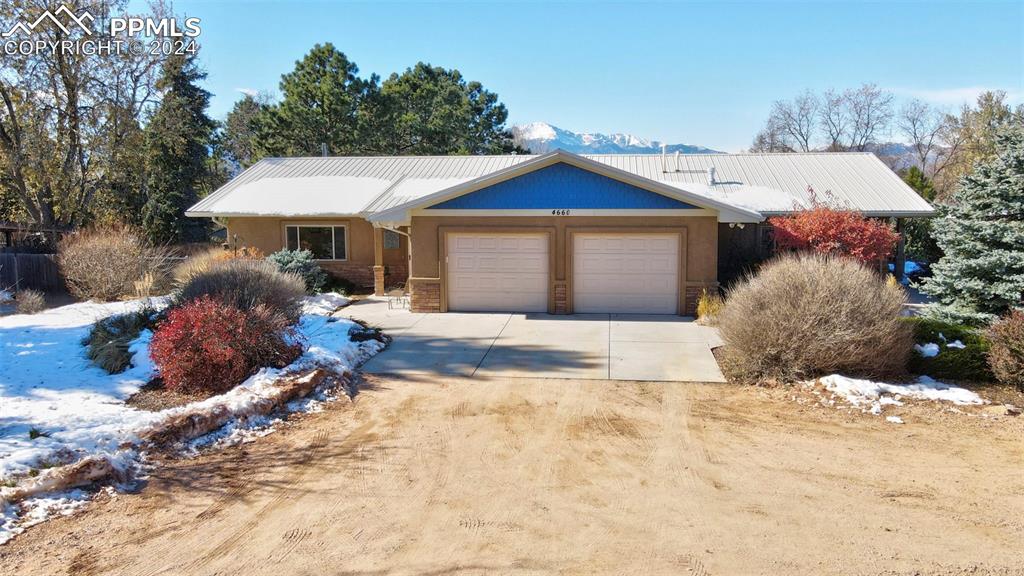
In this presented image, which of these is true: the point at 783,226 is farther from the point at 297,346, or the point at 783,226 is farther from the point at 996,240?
the point at 297,346

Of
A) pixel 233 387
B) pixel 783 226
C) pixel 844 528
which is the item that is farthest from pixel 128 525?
pixel 783 226

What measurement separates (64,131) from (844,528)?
98.9 ft

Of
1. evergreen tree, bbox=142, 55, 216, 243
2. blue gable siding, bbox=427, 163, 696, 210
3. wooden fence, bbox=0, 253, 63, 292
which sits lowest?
wooden fence, bbox=0, 253, 63, 292

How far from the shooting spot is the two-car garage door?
50.0ft

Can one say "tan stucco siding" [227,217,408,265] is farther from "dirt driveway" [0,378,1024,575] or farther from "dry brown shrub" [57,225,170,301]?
"dirt driveway" [0,378,1024,575]

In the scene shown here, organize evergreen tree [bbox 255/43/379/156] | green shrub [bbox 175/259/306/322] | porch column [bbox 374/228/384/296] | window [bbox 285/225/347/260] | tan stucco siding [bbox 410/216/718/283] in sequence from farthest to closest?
evergreen tree [bbox 255/43/379/156]
window [bbox 285/225/347/260]
porch column [bbox 374/228/384/296]
tan stucco siding [bbox 410/216/718/283]
green shrub [bbox 175/259/306/322]

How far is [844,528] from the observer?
5.09 m

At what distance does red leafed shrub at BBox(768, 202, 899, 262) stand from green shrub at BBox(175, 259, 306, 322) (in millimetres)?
11192

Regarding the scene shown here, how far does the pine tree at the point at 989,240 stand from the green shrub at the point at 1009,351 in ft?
8.21

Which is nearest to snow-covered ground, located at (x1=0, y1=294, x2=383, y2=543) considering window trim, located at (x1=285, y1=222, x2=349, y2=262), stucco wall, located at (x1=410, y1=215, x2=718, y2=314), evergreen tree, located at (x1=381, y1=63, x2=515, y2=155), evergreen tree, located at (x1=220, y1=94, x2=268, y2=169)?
stucco wall, located at (x1=410, y1=215, x2=718, y2=314)

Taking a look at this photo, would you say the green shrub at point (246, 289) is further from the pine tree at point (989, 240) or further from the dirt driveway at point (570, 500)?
the pine tree at point (989, 240)

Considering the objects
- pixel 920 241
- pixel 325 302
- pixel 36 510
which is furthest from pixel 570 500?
pixel 920 241

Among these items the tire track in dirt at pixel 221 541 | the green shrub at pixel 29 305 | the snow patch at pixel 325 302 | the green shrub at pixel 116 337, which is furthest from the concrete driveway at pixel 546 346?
the green shrub at pixel 29 305

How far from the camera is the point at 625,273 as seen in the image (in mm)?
15336
